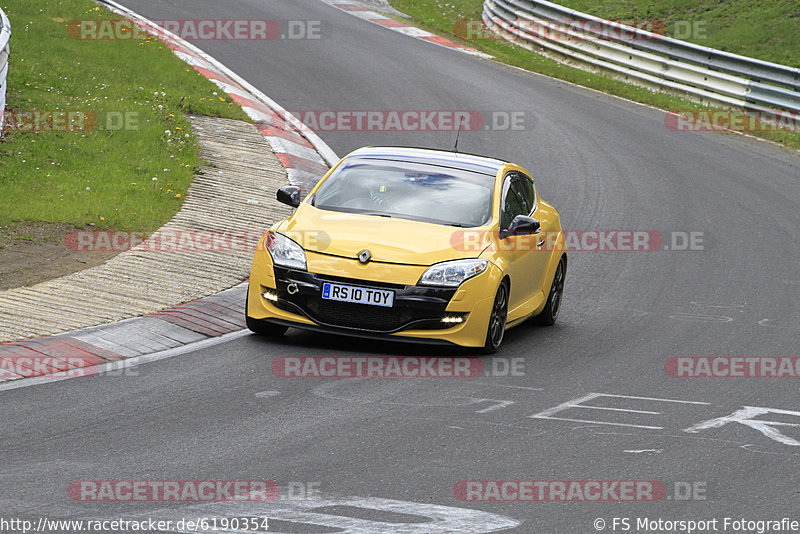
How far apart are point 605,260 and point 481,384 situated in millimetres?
5809

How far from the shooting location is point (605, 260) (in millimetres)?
14297

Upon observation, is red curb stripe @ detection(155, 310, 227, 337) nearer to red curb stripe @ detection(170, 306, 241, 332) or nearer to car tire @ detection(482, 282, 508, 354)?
red curb stripe @ detection(170, 306, 241, 332)

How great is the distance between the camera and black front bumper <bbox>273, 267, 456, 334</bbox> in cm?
938

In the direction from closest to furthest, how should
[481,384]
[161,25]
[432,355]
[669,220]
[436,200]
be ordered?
[481,384] < [432,355] < [436,200] < [669,220] < [161,25]

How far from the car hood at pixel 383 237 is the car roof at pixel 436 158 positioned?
1050 millimetres

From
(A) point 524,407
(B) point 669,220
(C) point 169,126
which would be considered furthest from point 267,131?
(A) point 524,407

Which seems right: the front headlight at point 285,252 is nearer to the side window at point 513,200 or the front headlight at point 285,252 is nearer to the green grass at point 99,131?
the side window at point 513,200

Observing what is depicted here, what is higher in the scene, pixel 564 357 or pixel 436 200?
pixel 436 200

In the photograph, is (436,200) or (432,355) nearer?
(432,355)

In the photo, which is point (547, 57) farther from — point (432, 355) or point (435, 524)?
point (435, 524)

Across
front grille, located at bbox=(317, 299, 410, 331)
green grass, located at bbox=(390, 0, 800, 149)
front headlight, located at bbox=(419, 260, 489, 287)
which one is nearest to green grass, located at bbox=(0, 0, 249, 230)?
front grille, located at bbox=(317, 299, 410, 331)

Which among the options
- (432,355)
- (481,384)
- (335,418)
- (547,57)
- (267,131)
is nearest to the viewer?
(335,418)

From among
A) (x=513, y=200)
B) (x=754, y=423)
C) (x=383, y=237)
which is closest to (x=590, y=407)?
(x=754, y=423)

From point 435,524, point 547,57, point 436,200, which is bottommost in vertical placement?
point 435,524
